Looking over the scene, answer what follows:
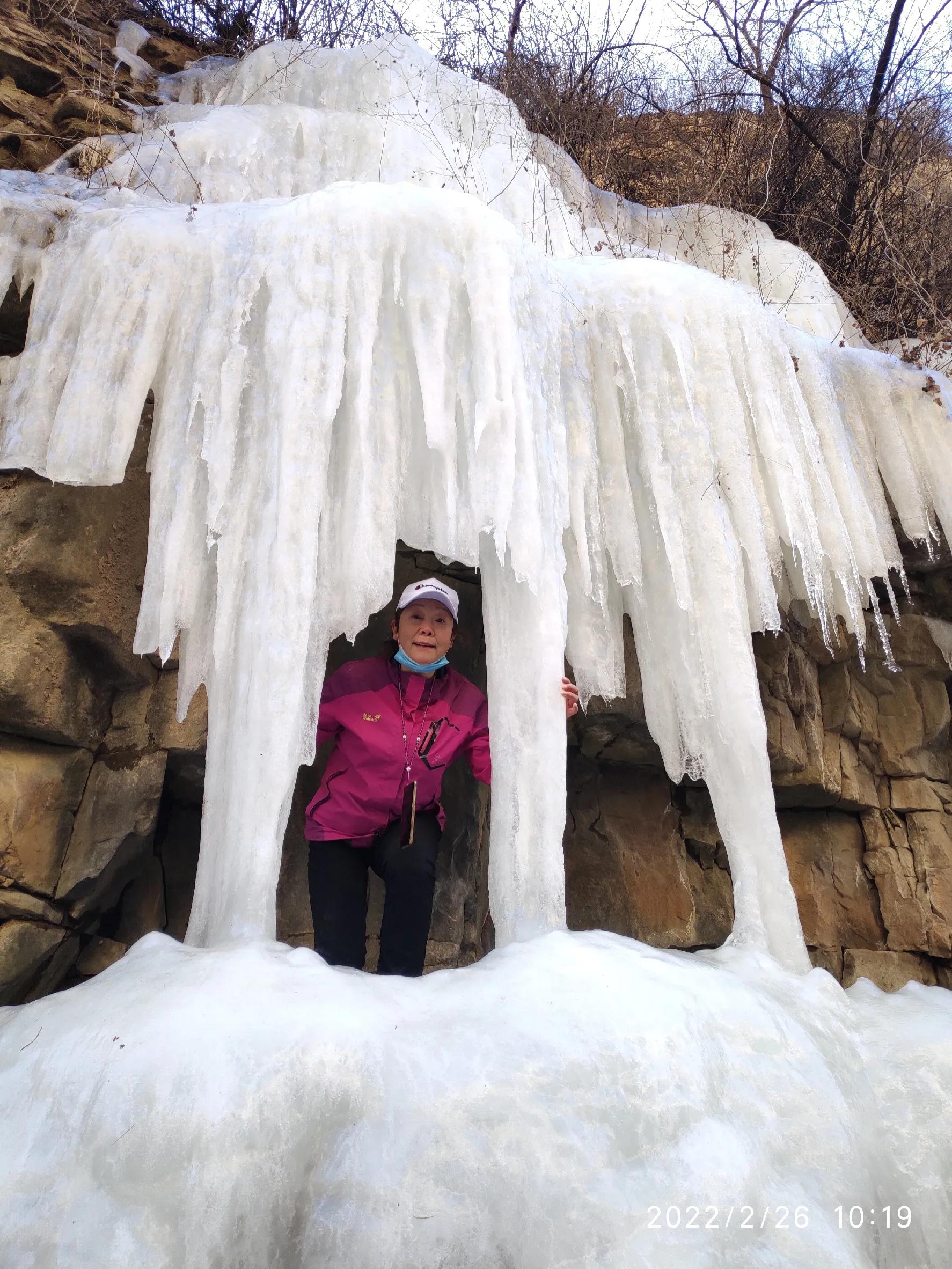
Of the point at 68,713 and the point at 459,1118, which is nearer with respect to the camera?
the point at 459,1118

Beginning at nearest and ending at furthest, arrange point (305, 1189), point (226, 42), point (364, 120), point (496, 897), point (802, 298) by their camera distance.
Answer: point (305, 1189), point (496, 897), point (364, 120), point (802, 298), point (226, 42)

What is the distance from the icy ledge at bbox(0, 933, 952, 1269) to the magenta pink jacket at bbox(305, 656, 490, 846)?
763 mm

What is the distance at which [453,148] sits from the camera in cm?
432

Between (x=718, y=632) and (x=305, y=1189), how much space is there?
1.92 metres

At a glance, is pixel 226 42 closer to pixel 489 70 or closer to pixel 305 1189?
pixel 489 70

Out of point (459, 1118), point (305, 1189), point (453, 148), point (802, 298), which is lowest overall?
point (305, 1189)

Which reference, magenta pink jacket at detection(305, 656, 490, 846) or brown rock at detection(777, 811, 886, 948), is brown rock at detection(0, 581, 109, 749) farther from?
brown rock at detection(777, 811, 886, 948)

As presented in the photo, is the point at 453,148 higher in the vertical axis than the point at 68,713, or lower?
higher

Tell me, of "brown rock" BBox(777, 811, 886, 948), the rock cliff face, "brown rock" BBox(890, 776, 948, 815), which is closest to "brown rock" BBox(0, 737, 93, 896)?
the rock cliff face

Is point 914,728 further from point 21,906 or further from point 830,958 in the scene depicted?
point 21,906

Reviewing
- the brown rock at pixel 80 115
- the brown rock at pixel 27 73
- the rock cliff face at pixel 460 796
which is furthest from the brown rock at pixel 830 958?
the brown rock at pixel 27 73

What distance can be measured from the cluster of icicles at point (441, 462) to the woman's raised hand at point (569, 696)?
5cm

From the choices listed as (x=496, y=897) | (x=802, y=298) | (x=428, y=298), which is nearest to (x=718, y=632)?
(x=496, y=897)

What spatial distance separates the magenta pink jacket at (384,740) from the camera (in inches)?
111
